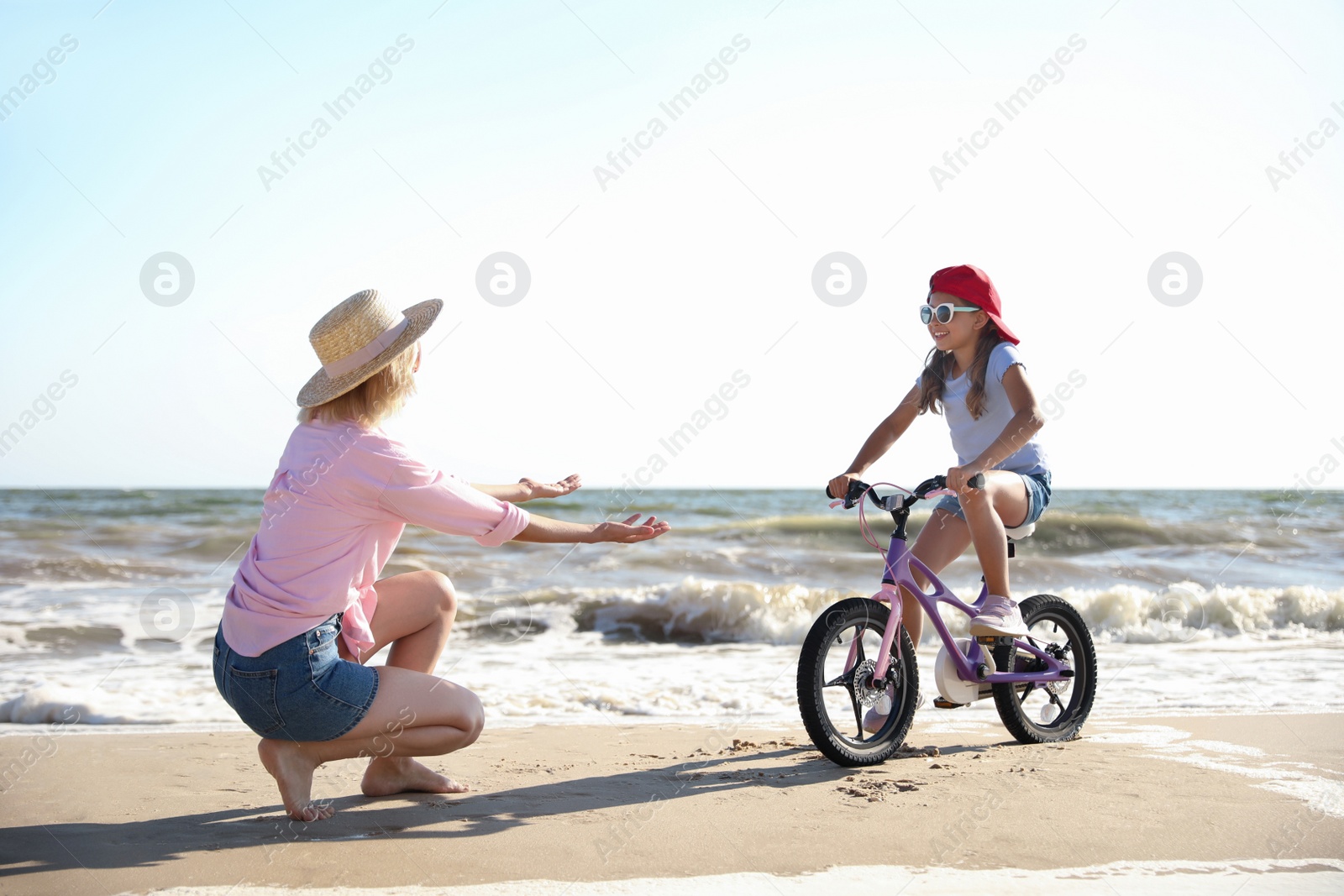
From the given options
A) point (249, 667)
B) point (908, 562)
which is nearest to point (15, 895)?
point (249, 667)

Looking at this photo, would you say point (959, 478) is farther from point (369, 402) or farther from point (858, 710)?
point (369, 402)

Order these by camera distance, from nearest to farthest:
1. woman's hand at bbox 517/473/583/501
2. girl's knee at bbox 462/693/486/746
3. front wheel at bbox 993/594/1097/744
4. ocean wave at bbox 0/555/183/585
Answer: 1. girl's knee at bbox 462/693/486/746
2. woman's hand at bbox 517/473/583/501
3. front wheel at bbox 993/594/1097/744
4. ocean wave at bbox 0/555/183/585

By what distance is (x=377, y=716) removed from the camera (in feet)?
8.99

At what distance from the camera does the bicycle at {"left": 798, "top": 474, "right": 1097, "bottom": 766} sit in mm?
3471

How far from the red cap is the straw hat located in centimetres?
212

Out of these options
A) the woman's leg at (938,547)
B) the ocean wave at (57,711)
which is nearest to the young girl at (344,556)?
the woman's leg at (938,547)

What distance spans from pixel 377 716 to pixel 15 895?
2.99ft

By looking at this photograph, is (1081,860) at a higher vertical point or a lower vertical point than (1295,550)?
lower

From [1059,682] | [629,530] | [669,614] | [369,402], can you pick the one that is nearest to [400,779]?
[629,530]

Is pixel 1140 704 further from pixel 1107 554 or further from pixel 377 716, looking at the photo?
pixel 1107 554

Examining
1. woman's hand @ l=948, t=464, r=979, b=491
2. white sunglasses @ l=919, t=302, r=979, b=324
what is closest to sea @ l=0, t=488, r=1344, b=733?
woman's hand @ l=948, t=464, r=979, b=491

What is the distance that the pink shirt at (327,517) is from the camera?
2.59 metres

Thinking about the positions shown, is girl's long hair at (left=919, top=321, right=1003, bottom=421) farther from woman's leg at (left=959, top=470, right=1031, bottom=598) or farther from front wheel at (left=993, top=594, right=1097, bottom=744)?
front wheel at (left=993, top=594, right=1097, bottom=744)

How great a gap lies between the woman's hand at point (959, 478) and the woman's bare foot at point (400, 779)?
200cm
